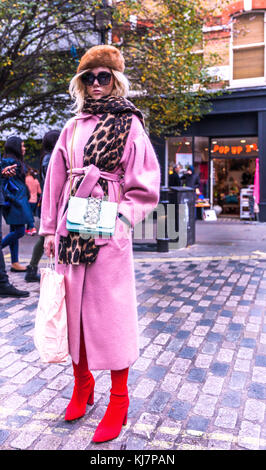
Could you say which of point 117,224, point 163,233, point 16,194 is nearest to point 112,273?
point 117,224

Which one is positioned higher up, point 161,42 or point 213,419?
point 161,42

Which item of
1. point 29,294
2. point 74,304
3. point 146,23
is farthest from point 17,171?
point 146,23

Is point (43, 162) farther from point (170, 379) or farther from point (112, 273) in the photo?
point (112, 273)

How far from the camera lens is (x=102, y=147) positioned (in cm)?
219

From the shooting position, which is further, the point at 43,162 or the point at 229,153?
the point at 229,153

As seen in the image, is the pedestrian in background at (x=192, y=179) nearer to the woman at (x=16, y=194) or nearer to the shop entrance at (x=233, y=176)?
the shop entrance at (x=233, y=176)

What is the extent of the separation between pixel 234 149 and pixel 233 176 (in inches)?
48.4

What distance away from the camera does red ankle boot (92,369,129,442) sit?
89.4 inches

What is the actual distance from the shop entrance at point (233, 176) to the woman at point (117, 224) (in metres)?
12.4

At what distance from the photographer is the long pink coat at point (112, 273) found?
218 cm

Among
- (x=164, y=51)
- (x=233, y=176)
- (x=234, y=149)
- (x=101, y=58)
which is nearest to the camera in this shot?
(x=101, y=58)

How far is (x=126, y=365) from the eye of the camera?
225 cm
